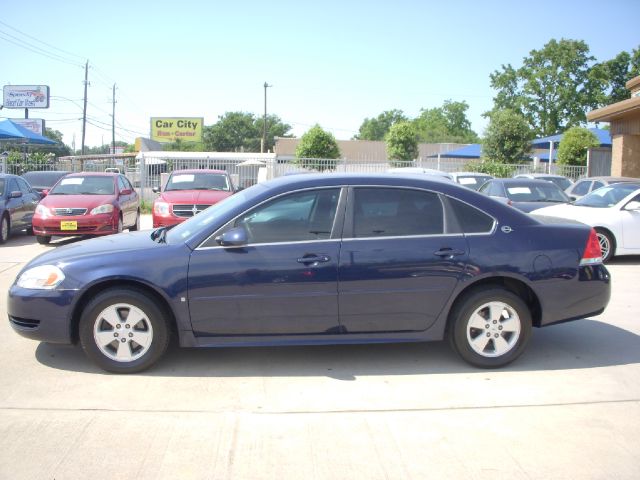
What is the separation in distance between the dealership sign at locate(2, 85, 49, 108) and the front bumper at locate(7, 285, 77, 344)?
44.1m

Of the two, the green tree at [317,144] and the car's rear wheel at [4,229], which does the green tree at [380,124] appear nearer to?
the green tree at [317,144]

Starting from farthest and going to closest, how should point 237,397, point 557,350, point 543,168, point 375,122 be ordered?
1. point 375,122
2. point 543,168
3. point 557,350
4. point 237,397

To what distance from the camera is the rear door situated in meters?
5.07

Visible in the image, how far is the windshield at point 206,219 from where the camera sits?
522 centimetres

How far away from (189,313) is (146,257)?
0.57m

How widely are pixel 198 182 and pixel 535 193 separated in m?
7.33

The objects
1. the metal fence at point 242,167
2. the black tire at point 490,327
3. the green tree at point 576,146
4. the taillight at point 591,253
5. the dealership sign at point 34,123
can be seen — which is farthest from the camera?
the dealership sign at point 34,123

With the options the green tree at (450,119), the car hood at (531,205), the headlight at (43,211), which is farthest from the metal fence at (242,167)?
the green tree at (450,119)

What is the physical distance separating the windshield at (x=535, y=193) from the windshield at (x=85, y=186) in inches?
340

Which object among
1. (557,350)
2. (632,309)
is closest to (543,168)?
(632,309)

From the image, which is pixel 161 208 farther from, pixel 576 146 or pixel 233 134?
pixel 233 134

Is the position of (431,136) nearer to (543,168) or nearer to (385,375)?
(543,168)

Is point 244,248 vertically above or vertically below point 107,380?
above

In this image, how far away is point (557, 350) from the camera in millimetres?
5891
